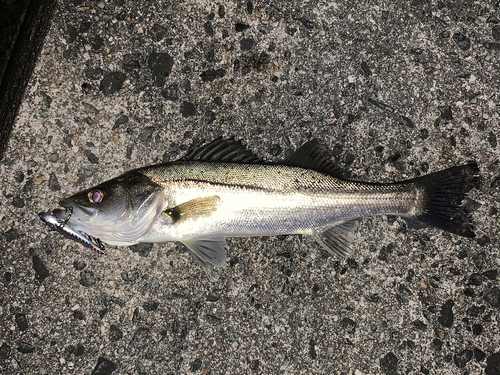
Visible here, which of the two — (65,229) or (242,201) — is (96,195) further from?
(242,201)

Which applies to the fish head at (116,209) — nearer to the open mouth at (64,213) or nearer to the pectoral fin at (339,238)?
the open mouth at (64,213)

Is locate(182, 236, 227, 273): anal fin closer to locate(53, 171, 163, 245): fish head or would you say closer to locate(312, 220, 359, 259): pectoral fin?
locate(53, 171, 163, 245): fish head

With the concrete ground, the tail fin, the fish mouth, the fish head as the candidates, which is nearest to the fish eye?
the fish head

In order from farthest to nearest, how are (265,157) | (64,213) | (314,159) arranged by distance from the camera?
1. (265,157)
2. (314,159)
3. (64,213)

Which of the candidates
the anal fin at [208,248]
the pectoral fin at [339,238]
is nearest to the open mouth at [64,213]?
the anal fin at [208,248]

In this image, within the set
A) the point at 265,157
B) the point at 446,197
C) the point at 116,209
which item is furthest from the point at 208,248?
the point at 446,197

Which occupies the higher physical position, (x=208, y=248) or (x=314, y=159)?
(x=314, y=159)
